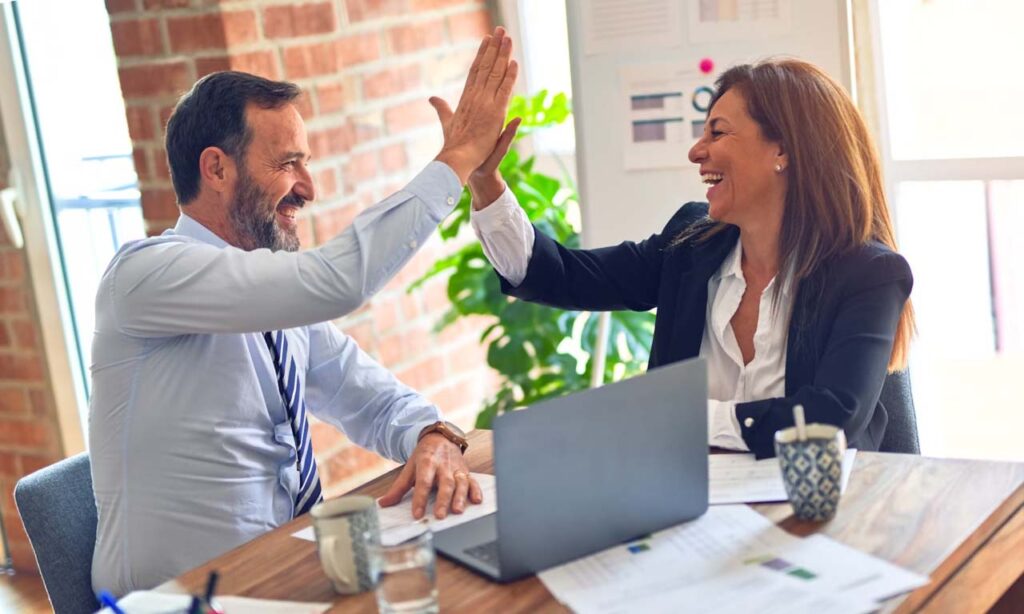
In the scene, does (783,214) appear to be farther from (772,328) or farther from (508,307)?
(508,307)

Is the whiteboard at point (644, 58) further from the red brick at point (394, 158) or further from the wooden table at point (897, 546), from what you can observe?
the wooden table at point (897, 546)

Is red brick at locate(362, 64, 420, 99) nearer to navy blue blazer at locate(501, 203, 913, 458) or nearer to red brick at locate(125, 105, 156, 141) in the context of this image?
red brick at locate(125, 105, 156, 141)

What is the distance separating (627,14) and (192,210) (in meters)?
1.22

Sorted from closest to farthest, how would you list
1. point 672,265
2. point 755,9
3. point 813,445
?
point 813,445, point 672,265, point 755,9

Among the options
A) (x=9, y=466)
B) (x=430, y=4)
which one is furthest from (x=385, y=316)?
(x=9, y=466)

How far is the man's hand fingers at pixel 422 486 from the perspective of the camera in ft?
5.49

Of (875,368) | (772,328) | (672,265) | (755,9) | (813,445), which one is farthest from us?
(755,9)

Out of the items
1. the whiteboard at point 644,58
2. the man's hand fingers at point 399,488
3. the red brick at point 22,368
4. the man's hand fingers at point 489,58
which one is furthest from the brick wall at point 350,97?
the man's hand fingers at point 399,488

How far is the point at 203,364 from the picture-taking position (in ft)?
6.27

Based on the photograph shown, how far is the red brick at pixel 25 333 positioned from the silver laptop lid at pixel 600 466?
94.3 inches

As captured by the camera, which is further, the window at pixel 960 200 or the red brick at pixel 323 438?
the red brick at pixel 323 438

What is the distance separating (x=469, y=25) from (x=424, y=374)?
1.01 m

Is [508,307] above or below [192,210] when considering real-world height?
below

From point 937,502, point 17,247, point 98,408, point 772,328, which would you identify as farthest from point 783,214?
point 17,247
